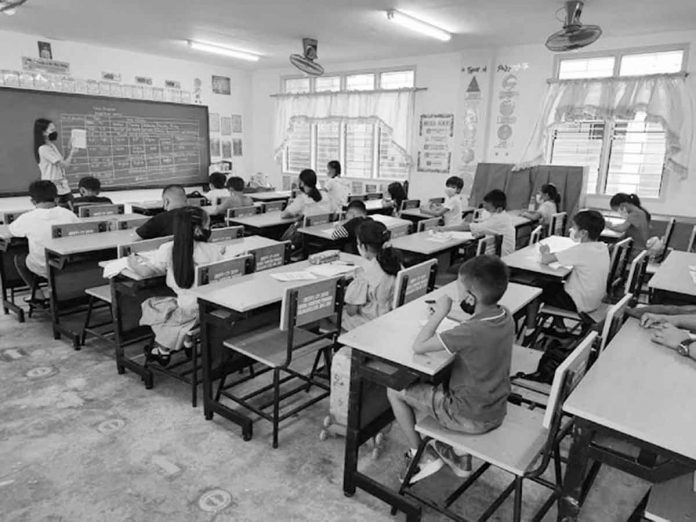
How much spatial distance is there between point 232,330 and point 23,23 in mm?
5580

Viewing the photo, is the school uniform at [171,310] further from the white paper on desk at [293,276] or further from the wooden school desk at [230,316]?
the white paper on desk at [293,276]

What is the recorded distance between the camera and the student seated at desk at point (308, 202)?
525 centimetres

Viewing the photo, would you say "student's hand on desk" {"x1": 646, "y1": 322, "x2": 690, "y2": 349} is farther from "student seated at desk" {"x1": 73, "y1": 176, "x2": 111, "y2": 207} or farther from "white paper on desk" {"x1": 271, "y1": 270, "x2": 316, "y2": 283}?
"student seated at desk" {"x1": 73, "y1": 176, "x2": 111, "y2": 207}

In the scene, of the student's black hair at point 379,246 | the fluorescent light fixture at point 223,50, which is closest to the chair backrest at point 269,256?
the student's black hair at point 379,246

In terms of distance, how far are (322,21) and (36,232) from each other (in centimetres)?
370

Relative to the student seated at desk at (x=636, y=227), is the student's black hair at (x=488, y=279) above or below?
above

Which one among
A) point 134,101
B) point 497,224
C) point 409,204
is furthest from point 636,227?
point 134,101

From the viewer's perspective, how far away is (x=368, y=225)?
8.82ft

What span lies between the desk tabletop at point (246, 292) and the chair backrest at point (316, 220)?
189cm

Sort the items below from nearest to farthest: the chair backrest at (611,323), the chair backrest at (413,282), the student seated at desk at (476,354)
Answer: the student seated at desk at (476,354) → the chair backrest at (611,323) → the chair backrest at (413,282)

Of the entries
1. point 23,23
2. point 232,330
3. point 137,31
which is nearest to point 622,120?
point 232,330

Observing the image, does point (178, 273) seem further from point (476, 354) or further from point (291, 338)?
point (476, 354)

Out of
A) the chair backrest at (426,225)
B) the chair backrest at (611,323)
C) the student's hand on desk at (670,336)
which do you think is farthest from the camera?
the chair backrest at (426,225)

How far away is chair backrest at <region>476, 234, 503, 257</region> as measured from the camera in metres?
3.82
